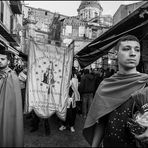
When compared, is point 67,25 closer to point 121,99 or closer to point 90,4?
point 90,4

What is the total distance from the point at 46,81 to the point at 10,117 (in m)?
2.19

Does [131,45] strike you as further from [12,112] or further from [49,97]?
[49,97]

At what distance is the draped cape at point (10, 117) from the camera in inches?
95.3

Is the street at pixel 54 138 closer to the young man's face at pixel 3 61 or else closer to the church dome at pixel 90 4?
the young man's face at pixel 3 61

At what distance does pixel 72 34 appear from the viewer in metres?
35.6

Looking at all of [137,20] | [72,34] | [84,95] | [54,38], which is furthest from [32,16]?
[137,20]

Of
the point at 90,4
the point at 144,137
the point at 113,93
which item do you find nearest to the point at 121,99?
the point at 113,93

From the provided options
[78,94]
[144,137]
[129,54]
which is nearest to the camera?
[144,137]

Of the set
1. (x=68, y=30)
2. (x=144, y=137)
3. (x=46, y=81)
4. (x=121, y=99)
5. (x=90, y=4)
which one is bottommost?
(x=144, y=137)

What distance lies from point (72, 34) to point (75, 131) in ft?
105

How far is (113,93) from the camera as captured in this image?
1.70 m

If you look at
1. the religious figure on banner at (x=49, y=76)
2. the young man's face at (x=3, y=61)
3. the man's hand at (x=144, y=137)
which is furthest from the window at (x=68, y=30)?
the man's hand at (x=144, y=137)

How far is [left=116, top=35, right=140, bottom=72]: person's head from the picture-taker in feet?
5.20

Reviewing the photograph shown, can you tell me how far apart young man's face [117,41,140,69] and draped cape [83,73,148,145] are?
4.6 inches
